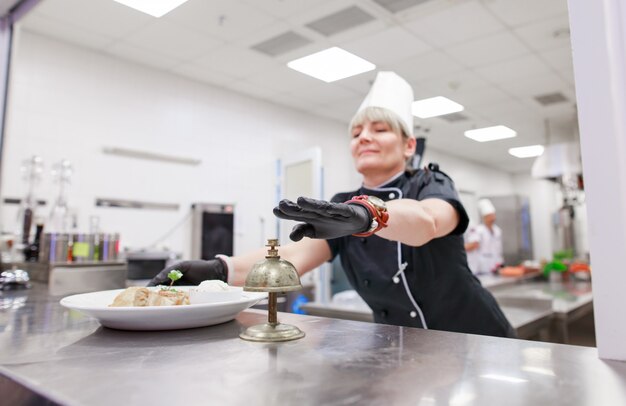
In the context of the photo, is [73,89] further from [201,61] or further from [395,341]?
[395,341]

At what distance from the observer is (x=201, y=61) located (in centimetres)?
422

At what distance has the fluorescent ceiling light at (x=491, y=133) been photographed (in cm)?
656

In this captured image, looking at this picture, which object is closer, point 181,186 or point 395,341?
point 395,341

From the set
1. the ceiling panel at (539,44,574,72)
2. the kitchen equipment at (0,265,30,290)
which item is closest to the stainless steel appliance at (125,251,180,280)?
the kitchen equipment at (0,265,30,290)

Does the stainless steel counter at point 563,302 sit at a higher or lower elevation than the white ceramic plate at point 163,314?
lower

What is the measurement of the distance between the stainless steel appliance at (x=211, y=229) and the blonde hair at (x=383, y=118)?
3.35 meters

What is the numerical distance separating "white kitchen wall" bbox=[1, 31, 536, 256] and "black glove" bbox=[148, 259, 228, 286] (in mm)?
2571

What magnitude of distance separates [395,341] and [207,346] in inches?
11.5

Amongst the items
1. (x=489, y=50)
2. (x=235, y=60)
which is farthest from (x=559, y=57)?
(x=235, y=60)

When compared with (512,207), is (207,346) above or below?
below

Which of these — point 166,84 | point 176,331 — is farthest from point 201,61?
point 176,331

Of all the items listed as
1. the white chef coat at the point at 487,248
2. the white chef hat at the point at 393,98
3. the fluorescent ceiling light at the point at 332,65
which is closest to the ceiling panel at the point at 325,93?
the fluorescent ceiling light at the point at 332,65

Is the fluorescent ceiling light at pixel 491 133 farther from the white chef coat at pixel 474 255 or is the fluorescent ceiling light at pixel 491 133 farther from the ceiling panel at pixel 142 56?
the ceiling panel at pixel 142 56

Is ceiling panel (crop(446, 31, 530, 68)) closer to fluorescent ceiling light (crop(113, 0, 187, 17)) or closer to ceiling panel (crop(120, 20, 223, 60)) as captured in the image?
ceiling panel (crop(120, 20, 223, 60))
